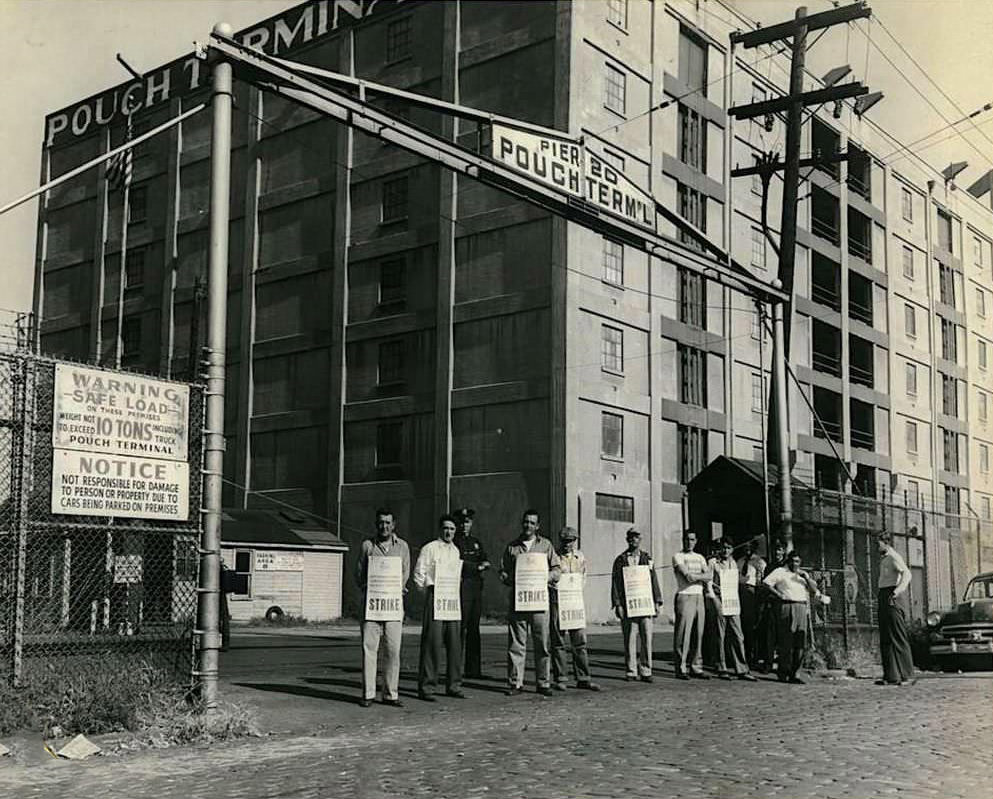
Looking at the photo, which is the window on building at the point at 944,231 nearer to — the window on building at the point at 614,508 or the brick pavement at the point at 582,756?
the window on building at the point at 614,508

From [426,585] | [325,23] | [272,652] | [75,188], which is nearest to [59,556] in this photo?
[426,585]

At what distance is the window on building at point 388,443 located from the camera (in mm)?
39969

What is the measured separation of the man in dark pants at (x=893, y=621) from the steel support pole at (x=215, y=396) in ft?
27.4

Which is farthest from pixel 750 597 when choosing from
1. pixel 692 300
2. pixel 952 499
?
pixel 952 499

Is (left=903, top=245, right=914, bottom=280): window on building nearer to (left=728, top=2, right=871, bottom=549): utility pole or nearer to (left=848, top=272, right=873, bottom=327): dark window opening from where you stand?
(left=848, top=272, right=873, bottom=327): dark window opening

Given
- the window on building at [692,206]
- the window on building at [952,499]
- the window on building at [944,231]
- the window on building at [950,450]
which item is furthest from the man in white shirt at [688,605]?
the window on building at [944,231]

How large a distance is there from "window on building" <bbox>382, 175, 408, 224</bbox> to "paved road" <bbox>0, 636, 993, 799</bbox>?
95.1 feet

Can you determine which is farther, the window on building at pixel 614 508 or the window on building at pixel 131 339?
the window on building at pixel 131 339

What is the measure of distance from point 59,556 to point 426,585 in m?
4.77

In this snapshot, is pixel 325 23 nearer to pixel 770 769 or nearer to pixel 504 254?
pixel 504 254

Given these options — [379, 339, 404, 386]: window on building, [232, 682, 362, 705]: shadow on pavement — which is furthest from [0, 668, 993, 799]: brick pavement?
[379, 339, 404, 386]: window on building

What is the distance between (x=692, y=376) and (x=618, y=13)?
40.8ft

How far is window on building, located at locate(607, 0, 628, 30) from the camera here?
38.3 metres

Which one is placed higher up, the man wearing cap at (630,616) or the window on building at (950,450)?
the window on building at (950,450)
